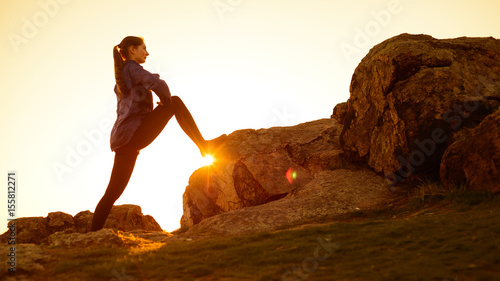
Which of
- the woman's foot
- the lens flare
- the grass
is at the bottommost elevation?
the grass

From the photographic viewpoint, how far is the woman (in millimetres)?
10320

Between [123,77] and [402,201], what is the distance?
9.24 metres

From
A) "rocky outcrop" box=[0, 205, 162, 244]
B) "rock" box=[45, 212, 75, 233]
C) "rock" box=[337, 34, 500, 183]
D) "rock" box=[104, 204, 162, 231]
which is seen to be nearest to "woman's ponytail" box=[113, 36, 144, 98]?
"rock" box=[337, 34, 500, 183]

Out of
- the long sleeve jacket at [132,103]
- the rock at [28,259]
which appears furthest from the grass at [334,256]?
the long sleeve jacket at [132,103]

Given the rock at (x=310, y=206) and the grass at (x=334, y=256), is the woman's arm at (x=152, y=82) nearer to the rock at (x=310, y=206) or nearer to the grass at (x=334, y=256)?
the grass at (x=334, y=256)

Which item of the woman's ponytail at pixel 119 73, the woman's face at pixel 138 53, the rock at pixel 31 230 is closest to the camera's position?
the woman's ponytail at pixel 119 73

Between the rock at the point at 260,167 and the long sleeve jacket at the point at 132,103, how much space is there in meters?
7.97

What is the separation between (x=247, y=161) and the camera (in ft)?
61.1

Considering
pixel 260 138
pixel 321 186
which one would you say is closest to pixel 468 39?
pixel 321 186

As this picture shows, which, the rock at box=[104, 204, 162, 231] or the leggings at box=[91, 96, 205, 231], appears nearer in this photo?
the leggings at box=[91, 96, 205, 231]

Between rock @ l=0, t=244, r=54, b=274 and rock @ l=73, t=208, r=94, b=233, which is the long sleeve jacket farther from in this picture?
rock @ l=73, t=208, r=94, b=233

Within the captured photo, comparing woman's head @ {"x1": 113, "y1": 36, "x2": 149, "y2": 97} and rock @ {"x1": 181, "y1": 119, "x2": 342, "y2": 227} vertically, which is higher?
woman's head @ {"x1": 113, "y1": 36, "x2": 149, "y2": 97}

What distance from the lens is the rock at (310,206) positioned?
44.1 ft

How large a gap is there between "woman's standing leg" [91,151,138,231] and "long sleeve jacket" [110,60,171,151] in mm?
329
